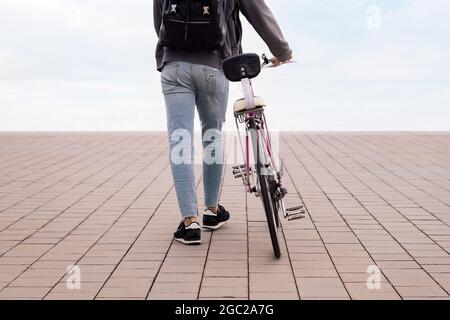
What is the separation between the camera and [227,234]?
17.7ft

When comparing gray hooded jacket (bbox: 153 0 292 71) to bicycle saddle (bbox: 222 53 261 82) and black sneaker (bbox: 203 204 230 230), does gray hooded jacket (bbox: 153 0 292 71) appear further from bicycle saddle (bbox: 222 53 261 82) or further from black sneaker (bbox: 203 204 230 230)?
black sneaker (bbox: 203 204 230 230)

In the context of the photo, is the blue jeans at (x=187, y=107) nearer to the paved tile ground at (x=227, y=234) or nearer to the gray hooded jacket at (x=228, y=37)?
the gray hooded jacket at (x=228, y=37)

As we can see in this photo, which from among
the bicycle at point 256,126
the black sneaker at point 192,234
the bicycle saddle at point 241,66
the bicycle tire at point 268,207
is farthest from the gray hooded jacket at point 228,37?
the black sneaker at point 192,234

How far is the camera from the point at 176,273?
4.42 metres

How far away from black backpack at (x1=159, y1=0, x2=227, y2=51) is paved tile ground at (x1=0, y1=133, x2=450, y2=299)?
50.8 inches

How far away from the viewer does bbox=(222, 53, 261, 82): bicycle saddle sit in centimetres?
464

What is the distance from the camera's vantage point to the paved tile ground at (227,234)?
165 inches

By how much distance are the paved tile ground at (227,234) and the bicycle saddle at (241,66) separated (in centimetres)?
108

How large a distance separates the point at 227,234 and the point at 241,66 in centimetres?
129

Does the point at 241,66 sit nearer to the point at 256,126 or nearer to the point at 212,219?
the point at 256,126

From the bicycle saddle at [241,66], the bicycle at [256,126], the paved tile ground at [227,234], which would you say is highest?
the bicycle saddle at [241,66]

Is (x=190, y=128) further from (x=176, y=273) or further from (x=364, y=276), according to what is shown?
(x=364, y=276)

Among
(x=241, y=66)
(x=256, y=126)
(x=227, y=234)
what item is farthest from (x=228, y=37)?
(x=227, y=234)

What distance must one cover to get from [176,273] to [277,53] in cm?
155
